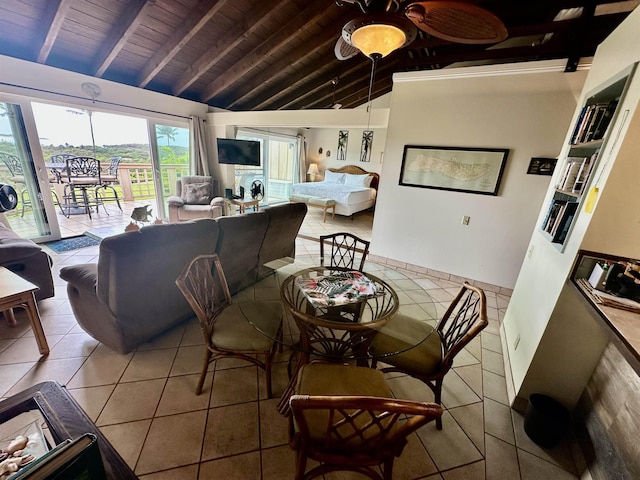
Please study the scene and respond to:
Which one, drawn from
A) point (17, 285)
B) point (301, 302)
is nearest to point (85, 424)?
point (301, 302)

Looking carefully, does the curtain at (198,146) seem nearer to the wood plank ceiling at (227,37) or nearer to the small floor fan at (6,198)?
the wood plank ceiling at (227,37)

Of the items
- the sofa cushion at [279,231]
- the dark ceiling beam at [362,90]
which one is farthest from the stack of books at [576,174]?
the dark ceiling beam at [362,90]

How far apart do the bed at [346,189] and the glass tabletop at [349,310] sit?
3.94 metres

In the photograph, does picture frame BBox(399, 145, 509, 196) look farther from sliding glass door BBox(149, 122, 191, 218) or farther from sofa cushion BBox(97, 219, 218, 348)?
sliding glass door BBox(149, 122, 191, 218)

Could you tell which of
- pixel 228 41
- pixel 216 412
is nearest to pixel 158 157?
pixel 228 41

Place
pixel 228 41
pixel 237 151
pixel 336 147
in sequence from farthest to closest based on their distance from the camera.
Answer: pixel 336 147, pixel 237 151, pixel 228 41

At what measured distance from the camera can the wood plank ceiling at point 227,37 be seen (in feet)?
8.64

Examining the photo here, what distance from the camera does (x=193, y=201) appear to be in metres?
4.89

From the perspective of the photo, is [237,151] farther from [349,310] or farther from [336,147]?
[349,310]

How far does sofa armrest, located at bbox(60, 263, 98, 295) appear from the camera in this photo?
1.72 m

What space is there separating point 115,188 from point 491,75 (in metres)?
7.21

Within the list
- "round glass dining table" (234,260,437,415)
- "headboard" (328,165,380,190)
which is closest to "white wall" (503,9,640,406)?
"round glass dining table" (234,260,437,415)

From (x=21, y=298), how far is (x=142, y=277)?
714 millimetres

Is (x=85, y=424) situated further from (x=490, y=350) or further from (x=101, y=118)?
(x=101, y=118)
